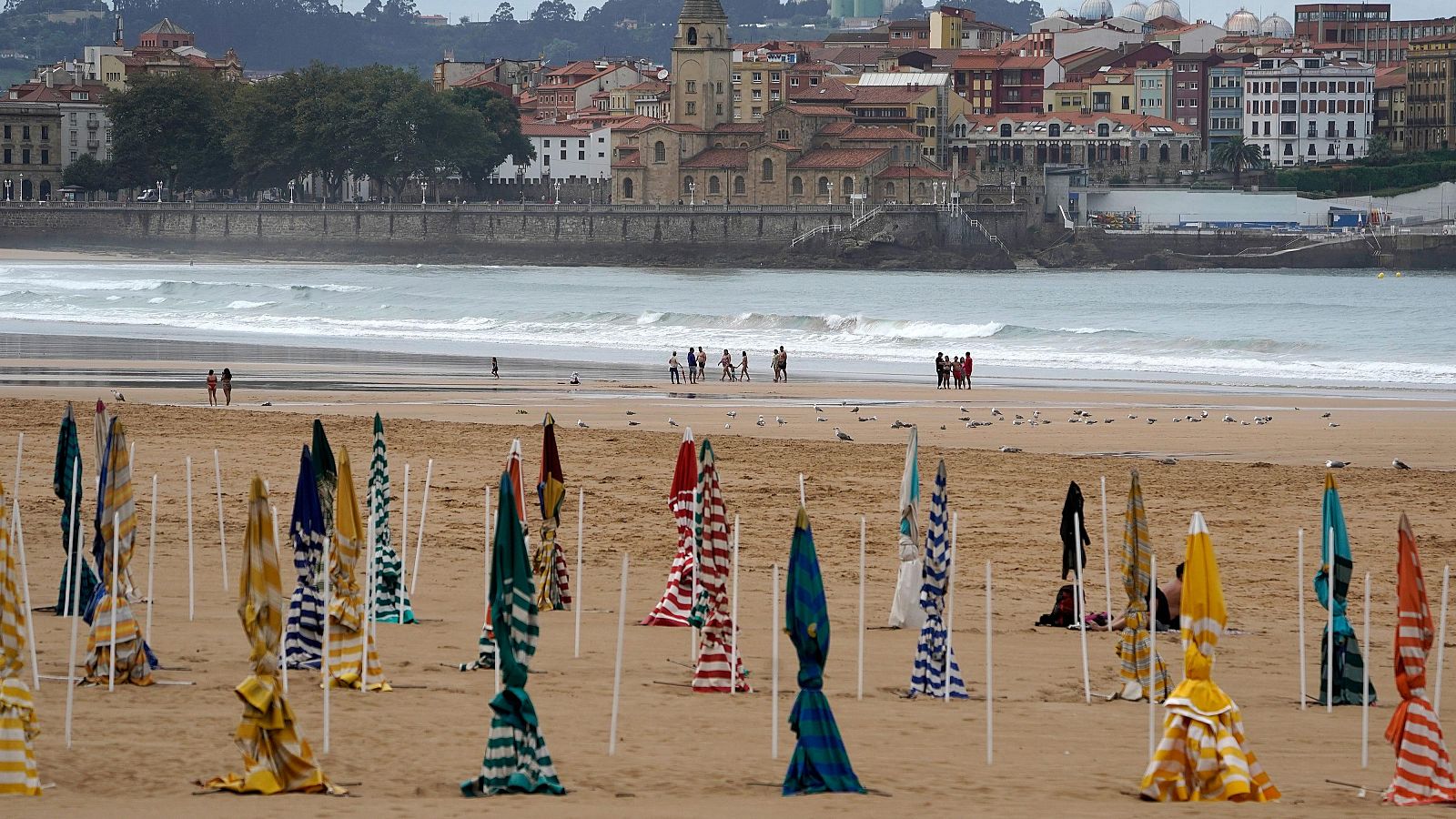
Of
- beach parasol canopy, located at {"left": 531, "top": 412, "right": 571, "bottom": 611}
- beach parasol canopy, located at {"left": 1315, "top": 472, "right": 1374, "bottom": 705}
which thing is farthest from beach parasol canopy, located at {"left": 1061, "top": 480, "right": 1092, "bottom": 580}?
beach parasol canopy, located at {"left": 531, "top": 412, "right": 571, "bottom": 611}

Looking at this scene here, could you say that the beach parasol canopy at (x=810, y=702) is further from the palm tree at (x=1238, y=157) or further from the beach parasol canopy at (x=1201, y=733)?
the palm tree at (x=1238, y=157)

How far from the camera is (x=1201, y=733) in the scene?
7.46 metres

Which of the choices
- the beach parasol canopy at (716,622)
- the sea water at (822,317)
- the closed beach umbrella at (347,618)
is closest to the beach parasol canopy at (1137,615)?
the beach parasol canopy at (716,622)

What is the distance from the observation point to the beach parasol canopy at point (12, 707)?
7.31 meters

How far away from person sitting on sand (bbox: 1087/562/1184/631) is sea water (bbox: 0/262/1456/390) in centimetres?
2253

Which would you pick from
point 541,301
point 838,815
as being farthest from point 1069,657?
point 541,301

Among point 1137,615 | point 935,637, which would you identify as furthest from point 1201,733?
point 935,637

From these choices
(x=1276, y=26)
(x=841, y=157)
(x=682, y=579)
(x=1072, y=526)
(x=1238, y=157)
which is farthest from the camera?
(x=1276, y=26)

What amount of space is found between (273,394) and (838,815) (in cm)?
2082

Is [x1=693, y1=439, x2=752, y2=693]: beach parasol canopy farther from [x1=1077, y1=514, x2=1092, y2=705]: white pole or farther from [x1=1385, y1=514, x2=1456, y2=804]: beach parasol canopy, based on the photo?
[x1=1385, y1=514, x2=1456, y2=804]: beach parasol canopy

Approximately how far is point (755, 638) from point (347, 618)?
245 cm

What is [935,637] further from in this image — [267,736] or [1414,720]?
[267,736]

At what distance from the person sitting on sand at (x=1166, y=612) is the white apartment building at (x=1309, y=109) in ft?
335

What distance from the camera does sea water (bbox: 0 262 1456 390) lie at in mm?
39000
